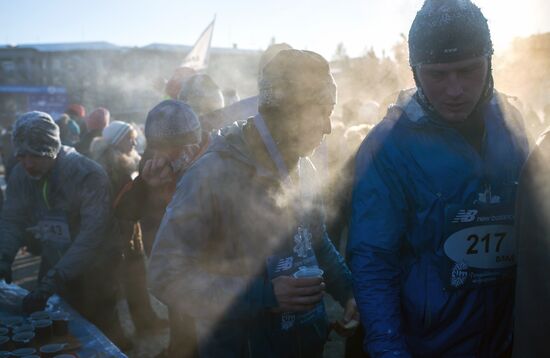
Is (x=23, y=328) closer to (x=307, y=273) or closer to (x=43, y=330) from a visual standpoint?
(x=43, y=330)

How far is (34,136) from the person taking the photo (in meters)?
3.34

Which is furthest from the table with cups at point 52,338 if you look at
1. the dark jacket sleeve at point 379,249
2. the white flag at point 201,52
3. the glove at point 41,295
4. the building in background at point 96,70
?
the building in background at point 96,70

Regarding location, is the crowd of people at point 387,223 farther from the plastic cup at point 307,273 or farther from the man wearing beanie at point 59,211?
the man wearing beanie at point 59,211

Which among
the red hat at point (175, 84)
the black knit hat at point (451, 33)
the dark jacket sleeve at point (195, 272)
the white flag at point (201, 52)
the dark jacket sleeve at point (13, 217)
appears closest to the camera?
the black knit hat at point (451, 33)

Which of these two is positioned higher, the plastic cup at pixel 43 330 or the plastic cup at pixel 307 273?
the plastic cup at pixel 307 273

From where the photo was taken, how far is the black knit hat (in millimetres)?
1628

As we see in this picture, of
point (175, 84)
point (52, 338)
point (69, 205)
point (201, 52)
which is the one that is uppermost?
point (201, 52)

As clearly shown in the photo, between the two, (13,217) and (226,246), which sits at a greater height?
(226,246)

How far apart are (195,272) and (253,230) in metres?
0.29

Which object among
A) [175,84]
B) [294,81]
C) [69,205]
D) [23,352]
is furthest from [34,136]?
[175,84]

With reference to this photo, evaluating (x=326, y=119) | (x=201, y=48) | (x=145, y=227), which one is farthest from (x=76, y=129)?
(x=326, y=119)

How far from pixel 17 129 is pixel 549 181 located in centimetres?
328

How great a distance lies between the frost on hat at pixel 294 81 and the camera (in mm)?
1944

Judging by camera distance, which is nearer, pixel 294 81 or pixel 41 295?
pixel 294 81
